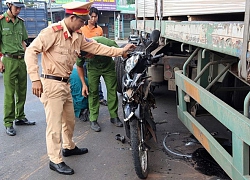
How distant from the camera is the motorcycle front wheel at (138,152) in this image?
288cm

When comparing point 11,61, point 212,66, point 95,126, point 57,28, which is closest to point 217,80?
point 212,66

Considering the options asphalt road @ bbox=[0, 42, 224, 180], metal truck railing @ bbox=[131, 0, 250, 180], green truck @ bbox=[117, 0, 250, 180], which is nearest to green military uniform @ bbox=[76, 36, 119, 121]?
asphalt road @ bbox=[0, 42, 224, 180]

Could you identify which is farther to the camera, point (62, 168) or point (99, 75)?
point (99, 75)

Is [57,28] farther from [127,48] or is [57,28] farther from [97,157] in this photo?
[97,157]

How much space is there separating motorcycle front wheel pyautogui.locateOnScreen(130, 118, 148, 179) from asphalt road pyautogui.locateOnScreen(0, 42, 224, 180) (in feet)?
0.50

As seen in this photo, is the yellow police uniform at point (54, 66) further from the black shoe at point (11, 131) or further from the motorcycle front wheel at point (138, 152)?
the black shoe at point (11, 131)

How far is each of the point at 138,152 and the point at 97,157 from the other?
84 centimetres

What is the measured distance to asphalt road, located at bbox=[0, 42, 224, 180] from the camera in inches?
124

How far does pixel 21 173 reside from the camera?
3201 millimetres

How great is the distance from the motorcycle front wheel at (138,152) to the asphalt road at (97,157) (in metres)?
0.15

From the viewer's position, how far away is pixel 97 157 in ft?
11.7

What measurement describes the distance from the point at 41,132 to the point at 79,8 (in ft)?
7.02

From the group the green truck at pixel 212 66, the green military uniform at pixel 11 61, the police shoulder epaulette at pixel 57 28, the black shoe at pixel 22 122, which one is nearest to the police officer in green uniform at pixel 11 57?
the green military uniform at pixel 11 61

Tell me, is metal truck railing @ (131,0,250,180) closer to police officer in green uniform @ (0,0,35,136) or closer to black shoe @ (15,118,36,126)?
police officer in green uniform @ (0,0,35,136)
